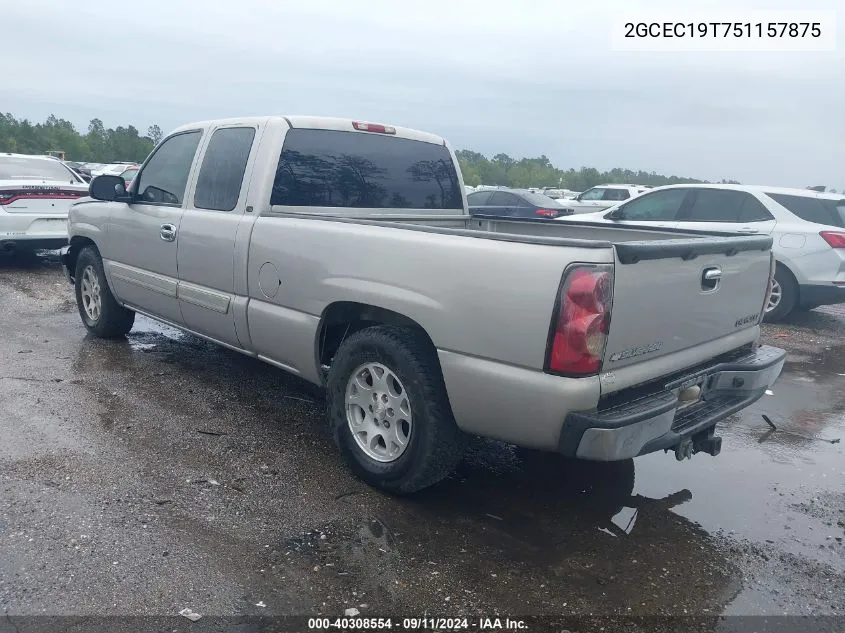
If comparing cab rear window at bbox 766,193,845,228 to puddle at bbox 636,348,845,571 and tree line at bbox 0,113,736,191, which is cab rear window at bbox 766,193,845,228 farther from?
tree line at bbox 0,113,736,191

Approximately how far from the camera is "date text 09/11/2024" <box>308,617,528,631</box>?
2662 mm

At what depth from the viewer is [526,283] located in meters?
2.96

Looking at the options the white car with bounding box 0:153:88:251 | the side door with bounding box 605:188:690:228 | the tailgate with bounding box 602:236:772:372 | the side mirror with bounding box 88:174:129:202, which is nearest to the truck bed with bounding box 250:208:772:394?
the tailgate with bounding box 602:236:772:372

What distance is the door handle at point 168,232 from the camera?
16.5 ft

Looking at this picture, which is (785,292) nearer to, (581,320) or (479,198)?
(581,320)

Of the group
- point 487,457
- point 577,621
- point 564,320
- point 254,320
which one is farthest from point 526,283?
point 254,320

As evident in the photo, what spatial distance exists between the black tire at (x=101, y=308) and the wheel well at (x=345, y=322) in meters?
2.91

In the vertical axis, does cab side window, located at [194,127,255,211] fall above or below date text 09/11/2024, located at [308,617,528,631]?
above

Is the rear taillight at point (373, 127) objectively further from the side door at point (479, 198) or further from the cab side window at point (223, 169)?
the side door at point (479, 198)

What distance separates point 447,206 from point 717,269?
2.42 m

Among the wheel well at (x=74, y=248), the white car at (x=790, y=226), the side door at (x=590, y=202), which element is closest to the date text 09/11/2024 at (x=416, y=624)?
the wheel well at (x=74, y=248)

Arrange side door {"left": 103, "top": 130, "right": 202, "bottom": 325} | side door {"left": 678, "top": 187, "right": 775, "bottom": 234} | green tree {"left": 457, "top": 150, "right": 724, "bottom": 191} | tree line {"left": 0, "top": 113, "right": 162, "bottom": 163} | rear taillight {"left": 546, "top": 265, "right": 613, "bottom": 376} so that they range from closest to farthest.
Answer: rear taillight {"left": 546, "top": 265, "right": 613, "bottom": 376}, side door {"left": 103, "top": 130, "right": 202, "bottom": 325}, side door {"left": 678, "top": 187, "right": 775, "bottom": 234}, green tree {"left": 457, "top": 150, "right": 724, "bottom": 191}, tree line {"left": 0, "top": 113, "right": 162, "bottom": 163}

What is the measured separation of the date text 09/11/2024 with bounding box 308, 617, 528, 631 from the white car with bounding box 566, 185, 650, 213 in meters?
16.8

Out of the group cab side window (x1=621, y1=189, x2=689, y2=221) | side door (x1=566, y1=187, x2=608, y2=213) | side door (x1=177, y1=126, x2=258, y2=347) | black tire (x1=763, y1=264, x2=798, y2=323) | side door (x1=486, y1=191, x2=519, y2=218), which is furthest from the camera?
side door (x1=566, y1=187, x2=608, y2=213)
